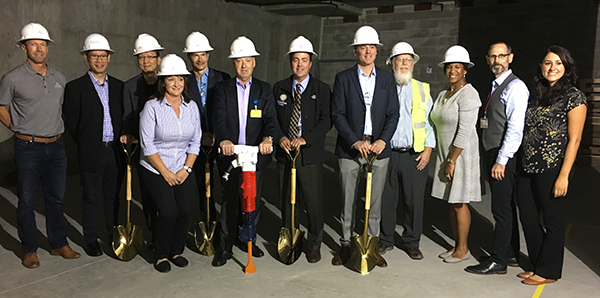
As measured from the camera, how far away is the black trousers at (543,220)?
11.5 ft

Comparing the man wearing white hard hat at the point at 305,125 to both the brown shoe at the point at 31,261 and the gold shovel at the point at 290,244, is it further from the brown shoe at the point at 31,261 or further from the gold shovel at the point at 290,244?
the brown shoe at the point at 31,261

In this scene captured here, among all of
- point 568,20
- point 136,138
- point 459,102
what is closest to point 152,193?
point 136,138

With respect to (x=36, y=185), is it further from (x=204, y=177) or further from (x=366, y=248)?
(x=366, y=248)

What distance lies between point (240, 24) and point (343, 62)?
319 cm

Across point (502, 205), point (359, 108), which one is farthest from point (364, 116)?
point (502, 205)

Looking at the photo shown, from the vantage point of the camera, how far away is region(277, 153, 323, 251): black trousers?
12.9 ft

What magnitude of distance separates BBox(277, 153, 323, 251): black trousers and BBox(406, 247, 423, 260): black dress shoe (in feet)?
2.59

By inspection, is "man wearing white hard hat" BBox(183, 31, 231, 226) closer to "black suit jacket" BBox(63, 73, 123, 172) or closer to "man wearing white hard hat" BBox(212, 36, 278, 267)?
"man wearing white hard hat" BBox(212, 36, 278, 267)

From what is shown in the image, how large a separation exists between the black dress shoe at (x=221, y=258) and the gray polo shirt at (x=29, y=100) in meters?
1.53

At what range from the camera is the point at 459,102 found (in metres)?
3.89

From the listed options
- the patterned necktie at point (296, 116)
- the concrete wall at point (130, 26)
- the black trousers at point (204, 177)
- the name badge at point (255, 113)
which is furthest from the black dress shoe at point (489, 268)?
the concrete wall at point (130, 26)

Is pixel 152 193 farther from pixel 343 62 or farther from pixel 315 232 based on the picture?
pixel 343 62

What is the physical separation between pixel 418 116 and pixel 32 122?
2.93 m

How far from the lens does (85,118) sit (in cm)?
395
